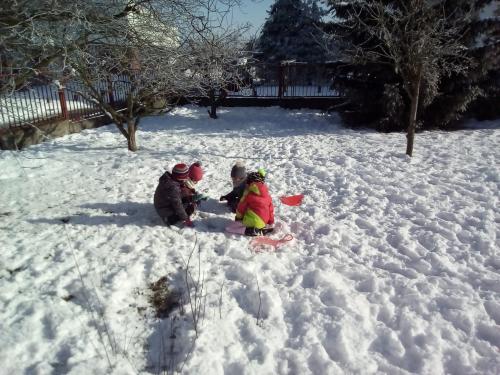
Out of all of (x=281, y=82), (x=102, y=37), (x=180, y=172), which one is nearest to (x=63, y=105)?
(x=102, y=37)

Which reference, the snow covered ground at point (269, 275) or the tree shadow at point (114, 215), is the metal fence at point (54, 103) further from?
the tree shadow at point (114, 215)

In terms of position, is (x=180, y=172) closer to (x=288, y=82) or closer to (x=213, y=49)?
(x=213, y=49)

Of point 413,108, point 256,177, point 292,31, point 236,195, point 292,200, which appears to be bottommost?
point 292,200

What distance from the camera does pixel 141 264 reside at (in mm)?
3791

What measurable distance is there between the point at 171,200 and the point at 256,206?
1.05 metres

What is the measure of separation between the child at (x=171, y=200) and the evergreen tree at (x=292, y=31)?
18591mm

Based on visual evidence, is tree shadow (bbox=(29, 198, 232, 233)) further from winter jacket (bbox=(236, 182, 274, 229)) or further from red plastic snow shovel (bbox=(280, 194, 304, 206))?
red plastic snow shovel (bbox=(280, 194, 304, 206))

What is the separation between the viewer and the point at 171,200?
14.8 ft

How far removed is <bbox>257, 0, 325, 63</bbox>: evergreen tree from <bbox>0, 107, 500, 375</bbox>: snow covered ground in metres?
16.8

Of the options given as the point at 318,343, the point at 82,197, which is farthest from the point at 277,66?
the point at 318,343

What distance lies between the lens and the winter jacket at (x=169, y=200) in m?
4.51

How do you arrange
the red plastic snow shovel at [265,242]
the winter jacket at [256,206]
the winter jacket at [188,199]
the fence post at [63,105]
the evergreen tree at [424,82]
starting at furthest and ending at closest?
1. the fence post at [63,105]
2. the evergreen tree at [424,82]
3. the winter jacket at [188,199]
4. the winter jacket at [256,206]
5. the red plastic snow shovel at [265,242]

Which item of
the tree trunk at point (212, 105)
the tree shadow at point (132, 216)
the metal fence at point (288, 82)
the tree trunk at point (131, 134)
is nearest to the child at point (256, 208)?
the tree shadow at point (132, 216)

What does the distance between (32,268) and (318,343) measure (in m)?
2.81
